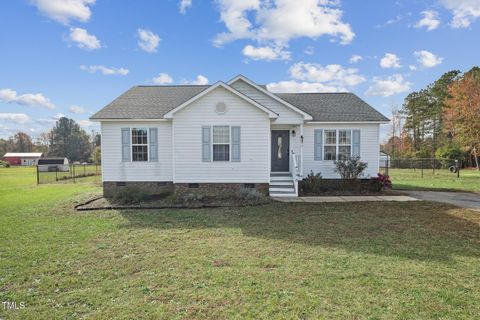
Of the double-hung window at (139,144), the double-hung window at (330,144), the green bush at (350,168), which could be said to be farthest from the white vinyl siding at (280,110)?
the double-hung window at (139,144)

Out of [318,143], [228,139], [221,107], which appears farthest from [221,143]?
[318,143]

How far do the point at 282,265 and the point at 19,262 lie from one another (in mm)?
4845

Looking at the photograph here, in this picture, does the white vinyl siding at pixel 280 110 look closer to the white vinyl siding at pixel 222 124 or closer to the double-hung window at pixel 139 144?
the white vinyl siding at pixel 222 124

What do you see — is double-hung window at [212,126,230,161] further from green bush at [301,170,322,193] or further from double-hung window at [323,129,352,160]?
double-hung window at [323,129,352,160]

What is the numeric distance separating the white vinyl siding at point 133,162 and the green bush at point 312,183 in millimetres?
6415

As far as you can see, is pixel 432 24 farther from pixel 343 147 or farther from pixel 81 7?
pixel 81 7

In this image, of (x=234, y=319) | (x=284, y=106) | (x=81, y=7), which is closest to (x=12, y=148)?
(x=81, y=7)

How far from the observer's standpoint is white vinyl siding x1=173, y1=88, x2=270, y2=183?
11398 mm

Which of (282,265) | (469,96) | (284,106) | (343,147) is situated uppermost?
(469,96)

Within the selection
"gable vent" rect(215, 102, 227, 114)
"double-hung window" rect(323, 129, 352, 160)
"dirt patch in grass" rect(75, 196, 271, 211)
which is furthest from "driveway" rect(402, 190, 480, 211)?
"gable vent" rect(215, 102, 227, 114)

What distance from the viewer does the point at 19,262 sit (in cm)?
496

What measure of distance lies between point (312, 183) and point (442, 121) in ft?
118

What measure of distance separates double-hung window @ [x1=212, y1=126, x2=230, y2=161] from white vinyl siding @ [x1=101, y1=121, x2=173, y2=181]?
2359mm

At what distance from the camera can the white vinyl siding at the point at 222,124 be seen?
1140 cm
